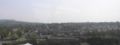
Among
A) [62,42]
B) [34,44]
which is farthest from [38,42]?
[62,42]

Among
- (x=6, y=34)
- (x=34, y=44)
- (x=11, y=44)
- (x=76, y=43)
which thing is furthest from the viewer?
(x=6, y=34)

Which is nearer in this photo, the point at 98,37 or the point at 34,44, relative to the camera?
the point at 34,44

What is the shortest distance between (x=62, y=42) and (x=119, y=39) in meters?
3.70

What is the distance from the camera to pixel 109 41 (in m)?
16.5

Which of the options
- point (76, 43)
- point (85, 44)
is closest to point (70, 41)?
point (76, 43)

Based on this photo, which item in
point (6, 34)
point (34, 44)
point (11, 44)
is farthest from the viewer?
point (6, 34)

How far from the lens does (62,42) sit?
1773cm

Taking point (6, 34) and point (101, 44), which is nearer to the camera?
point (101, 44)

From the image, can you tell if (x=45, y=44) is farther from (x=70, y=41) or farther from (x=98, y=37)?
(x=98, y=37)

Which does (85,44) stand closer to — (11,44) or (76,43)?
(76,43)

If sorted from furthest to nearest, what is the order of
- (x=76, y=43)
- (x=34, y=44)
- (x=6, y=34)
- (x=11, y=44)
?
(x=6, y=34) < (x=76, y=43) < (x=34, y=44) < (x=11, y=44)

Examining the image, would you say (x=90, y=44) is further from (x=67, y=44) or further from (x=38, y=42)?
(x=38, y=42)

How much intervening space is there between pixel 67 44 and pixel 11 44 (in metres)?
3.62

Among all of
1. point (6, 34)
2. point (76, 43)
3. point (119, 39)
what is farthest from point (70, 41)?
point (6, 34)
